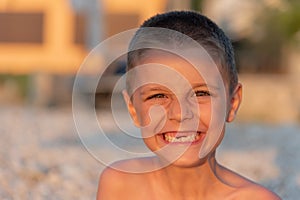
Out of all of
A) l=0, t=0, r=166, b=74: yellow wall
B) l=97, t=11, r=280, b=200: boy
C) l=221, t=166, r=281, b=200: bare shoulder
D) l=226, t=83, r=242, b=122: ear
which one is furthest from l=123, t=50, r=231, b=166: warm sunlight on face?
l=0, t=0, r=166, b=74: yellow wall

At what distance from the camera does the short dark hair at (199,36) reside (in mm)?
2907

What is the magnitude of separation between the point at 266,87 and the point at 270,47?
9.88 ft

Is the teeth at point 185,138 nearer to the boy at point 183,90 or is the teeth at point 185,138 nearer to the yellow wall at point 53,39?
the boy at point 183,90

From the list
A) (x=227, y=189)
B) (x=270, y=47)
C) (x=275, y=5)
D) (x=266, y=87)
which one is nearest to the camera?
(x=227, y=189)

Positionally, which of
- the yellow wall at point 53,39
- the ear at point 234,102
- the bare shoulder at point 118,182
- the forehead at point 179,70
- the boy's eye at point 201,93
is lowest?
the yellow wall at point 53,39

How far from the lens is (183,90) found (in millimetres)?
→ 2844

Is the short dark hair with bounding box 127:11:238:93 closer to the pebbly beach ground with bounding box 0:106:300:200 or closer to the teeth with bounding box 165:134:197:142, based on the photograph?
the teeth with bounding box 165:134:197:142

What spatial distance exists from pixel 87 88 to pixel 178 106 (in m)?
10.6

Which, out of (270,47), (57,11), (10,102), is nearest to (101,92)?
(10,102)

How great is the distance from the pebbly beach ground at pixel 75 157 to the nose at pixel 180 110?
6.34 feet

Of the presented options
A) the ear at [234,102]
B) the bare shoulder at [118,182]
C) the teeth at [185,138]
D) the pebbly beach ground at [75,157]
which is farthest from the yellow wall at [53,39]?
the teeth at [185,138]

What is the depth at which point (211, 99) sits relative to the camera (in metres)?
2.88

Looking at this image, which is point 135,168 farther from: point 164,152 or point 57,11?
Answer: point 57,11

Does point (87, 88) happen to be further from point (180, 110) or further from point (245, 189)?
point (180, 110)
